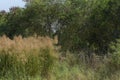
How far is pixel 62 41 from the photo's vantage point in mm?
18328

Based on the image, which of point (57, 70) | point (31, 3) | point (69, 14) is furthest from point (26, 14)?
point (57, 70)

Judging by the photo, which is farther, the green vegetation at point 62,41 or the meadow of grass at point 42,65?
the green vegetation at point 62,41

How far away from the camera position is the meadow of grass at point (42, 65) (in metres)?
12.0

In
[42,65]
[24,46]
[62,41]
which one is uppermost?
[24,46]

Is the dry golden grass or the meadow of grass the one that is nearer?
the meadow of grass

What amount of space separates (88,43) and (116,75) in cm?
598

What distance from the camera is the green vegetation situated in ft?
39.9

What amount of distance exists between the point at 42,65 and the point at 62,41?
236 inches

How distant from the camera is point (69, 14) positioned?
19.2 meters

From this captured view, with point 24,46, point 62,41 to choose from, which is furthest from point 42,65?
point 62,41

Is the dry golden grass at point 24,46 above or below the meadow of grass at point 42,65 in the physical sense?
above

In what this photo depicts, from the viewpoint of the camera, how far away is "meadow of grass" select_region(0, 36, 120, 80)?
12.0 m

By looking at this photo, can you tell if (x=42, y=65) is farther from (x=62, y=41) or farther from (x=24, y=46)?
(x=62, y=41)

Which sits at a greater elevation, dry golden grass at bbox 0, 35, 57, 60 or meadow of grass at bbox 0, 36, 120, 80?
dry golden grass at bbox 0, 35, 57, 60
